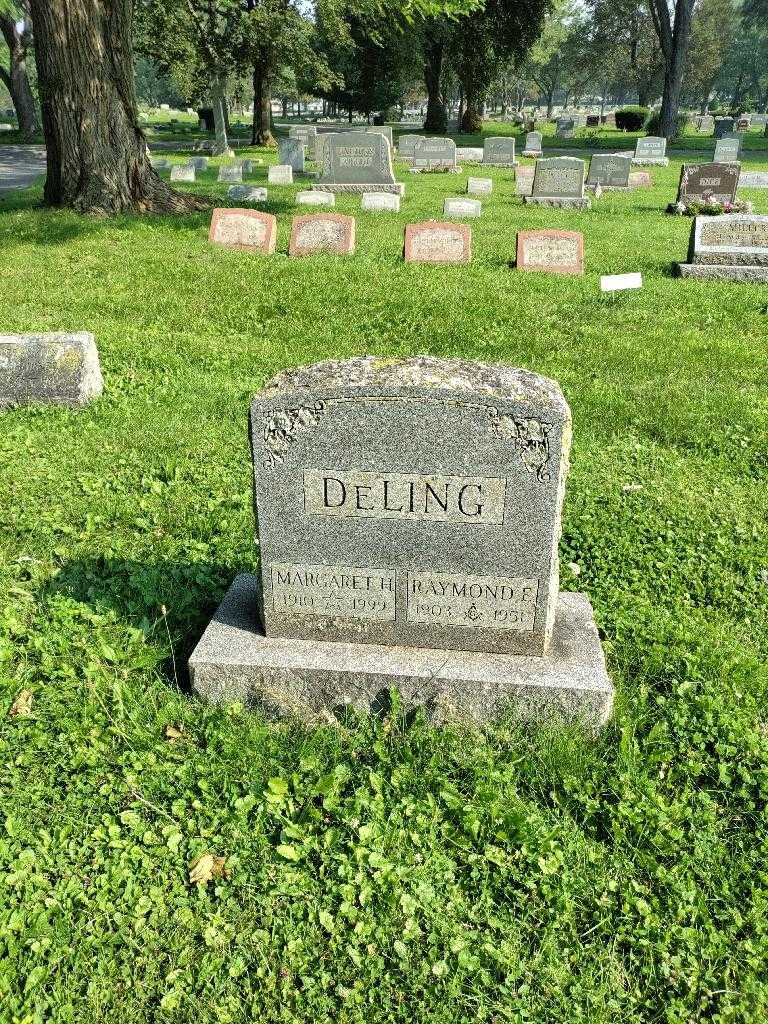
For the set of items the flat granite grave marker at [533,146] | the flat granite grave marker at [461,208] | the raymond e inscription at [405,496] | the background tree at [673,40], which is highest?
the background tree at [673,40]

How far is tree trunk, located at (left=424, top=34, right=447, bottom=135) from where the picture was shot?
37.8 metres

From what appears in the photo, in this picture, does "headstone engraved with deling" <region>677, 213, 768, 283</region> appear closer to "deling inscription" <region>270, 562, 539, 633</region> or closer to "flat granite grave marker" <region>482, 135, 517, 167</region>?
"deling inscription" <region>270, 562, 539, 633</region>

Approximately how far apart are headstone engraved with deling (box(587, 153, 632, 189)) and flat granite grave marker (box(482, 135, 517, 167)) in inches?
253

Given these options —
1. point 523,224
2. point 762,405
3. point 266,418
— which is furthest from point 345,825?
point 523,224

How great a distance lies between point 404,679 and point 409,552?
1.78ft

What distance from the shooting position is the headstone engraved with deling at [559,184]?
19.0m

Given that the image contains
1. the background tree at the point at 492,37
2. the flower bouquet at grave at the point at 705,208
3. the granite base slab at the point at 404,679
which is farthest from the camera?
the background tree at the point at 492,37

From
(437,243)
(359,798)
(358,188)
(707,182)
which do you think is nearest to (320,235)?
(437,243)

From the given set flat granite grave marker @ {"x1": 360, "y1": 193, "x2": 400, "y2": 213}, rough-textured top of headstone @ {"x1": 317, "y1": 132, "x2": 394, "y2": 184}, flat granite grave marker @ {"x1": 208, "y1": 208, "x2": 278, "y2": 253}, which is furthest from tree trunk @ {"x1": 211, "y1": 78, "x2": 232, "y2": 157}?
flat granite grave marker @ {"x1": 208, "y1": 208, "x2": 278, "y2": 253}

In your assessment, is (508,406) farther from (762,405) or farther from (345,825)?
(762,405)

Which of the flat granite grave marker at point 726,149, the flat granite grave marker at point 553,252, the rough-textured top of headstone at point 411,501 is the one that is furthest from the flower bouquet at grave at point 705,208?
the flat granite grave marker at point 726,149

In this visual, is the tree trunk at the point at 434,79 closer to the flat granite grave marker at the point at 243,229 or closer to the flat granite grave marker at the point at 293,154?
the flat granite grave marker at the point at 293,154

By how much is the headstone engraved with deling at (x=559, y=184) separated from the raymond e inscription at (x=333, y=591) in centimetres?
1777

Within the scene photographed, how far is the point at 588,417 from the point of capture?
22.5ft
